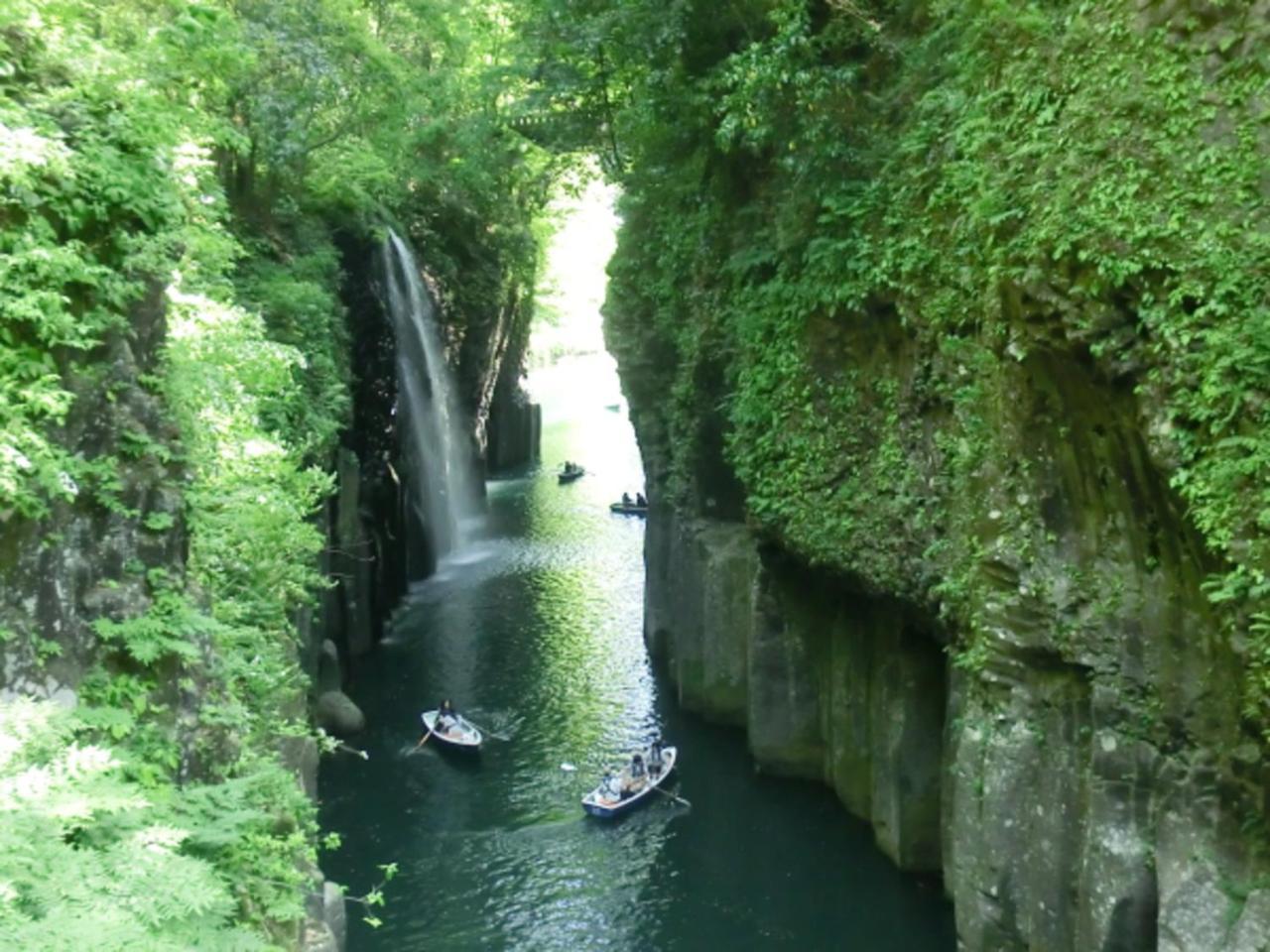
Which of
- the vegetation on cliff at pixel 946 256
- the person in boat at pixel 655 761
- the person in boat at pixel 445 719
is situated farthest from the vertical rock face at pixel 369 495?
the vegetation on cliff at pixel 946 256

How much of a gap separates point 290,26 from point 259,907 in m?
18.3

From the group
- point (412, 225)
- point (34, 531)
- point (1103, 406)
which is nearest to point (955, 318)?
point (1103, 406)

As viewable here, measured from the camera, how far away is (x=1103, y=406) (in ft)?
35.8

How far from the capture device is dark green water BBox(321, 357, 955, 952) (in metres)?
15.8

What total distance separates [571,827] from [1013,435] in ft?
33.6

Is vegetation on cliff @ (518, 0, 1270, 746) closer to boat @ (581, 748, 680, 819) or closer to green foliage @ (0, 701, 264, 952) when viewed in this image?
boat @ (581, 748, 680, 819)

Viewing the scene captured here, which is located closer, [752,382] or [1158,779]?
[1158,779]

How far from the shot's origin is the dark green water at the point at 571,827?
15.8 meters

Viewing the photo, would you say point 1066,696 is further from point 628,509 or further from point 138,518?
point 628,509

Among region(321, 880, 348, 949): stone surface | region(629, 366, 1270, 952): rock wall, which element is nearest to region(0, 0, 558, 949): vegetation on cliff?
region(321, 880, 348, 949): stone surface

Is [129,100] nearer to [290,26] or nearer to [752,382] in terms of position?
[752,382]

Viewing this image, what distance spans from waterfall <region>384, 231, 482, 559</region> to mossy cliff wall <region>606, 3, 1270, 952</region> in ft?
43.3

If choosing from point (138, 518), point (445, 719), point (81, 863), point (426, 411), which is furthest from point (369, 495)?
point (81, 863)

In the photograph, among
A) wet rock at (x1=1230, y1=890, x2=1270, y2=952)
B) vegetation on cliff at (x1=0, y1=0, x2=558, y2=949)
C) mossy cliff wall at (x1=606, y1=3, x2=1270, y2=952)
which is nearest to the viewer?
vegetation on cliff at (x1=0, y1=0, x2=558, y2=949)
